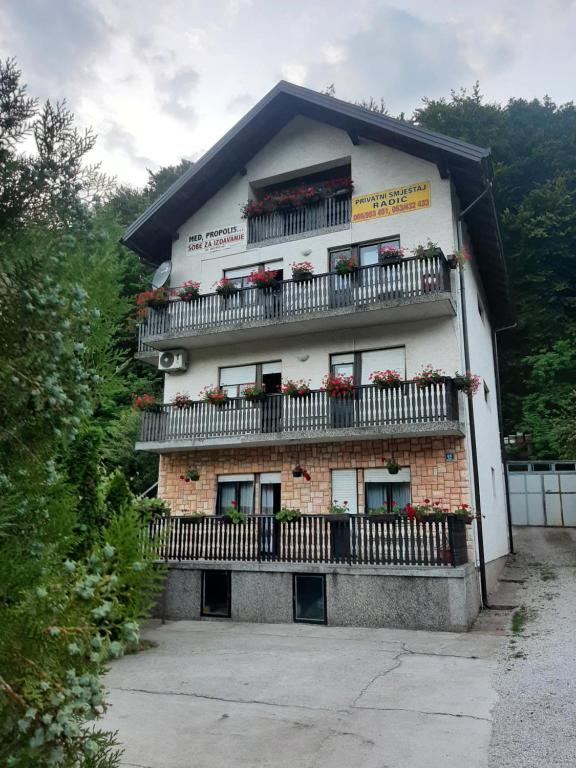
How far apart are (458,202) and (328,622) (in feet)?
37.2

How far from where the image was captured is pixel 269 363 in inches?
680

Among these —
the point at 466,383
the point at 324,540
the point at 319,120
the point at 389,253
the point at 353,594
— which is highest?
the point at 319,120

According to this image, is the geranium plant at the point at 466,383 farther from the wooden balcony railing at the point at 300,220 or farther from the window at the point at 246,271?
the window at the point at 246,271

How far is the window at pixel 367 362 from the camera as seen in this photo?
15625 mm

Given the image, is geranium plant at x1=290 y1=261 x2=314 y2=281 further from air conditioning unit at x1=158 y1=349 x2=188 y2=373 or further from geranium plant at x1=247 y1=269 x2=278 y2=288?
air conditioning unit at x1=158 y1=349 x2=188 y2=373

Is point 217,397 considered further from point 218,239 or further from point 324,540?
point 218,239

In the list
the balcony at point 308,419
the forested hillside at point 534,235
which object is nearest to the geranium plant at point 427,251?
the balcony at point 308,419

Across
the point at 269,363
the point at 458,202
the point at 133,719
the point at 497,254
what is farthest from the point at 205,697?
the point at 497,254

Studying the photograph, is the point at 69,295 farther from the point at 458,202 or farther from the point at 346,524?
the point at 458,202

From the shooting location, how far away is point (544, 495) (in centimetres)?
2580

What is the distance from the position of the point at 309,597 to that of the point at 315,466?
3683 millimetres

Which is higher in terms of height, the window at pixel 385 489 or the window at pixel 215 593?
the window at pixel 385 489

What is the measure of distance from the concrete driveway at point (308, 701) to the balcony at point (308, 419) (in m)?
4.75

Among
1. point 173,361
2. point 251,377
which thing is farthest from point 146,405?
point 251,377
